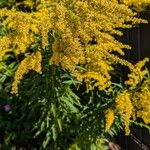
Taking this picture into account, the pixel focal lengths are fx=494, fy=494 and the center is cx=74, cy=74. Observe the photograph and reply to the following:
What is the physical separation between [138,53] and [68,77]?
92cm

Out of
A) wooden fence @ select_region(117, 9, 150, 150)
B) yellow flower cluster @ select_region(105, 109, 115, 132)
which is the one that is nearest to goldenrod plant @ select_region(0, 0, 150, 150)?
yellow flower cluster @ select_region(105, 109, 115, 132)

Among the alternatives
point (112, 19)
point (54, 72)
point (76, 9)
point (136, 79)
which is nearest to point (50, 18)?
point (76, 9)

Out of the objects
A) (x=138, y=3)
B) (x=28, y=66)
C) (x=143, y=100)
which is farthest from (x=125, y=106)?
(x=138, y=3)

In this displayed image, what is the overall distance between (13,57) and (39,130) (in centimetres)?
115

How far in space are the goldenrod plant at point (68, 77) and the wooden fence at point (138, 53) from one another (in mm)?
192

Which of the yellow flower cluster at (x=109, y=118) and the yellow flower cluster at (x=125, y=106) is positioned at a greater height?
the yellow flower cluster at (x=125, y=106)

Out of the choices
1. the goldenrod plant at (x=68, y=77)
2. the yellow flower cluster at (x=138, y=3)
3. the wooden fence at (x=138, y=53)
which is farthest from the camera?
the wooden fence at (x=138, y=53)

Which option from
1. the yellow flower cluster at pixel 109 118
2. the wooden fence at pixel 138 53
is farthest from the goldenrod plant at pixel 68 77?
the wooden fence at pixel 138 53

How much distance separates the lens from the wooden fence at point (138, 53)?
5.30 metres

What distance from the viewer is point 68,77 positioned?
515 cm

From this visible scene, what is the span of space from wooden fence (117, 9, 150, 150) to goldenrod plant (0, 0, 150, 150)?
192mm

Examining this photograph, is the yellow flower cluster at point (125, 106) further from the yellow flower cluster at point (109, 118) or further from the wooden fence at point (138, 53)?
the wooden fence at point (138, 53)

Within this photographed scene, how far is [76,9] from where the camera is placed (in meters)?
3.96

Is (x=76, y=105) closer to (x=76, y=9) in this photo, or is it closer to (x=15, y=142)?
(x=15, y=142)
